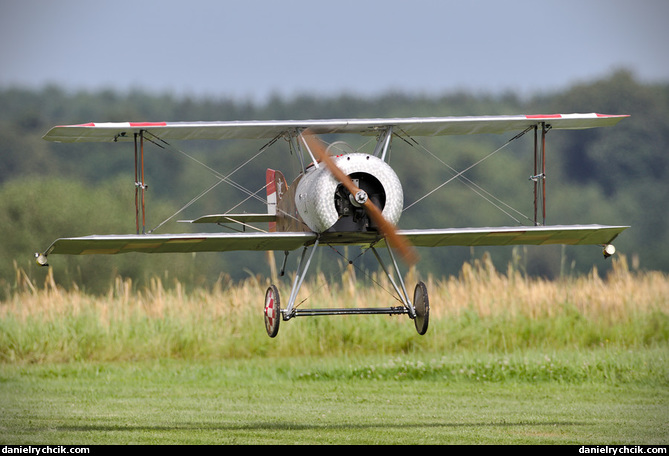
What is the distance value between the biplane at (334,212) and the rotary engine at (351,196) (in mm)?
12

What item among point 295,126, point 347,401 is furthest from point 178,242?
point 347,401

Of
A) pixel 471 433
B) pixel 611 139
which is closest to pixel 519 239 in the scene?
pixel 471 433

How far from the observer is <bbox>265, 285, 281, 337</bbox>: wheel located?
1244cm

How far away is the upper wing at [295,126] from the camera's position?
1333cm

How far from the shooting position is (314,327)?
22.7 metres

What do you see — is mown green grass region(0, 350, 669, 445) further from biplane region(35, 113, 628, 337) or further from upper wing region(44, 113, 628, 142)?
upper wing region(44, 113, 628, 142)

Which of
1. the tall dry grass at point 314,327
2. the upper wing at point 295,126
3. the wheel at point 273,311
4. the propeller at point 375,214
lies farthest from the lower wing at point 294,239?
the tall dry grass at point 314,327

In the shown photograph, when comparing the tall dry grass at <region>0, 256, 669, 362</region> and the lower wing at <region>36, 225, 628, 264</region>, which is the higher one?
the lower wing at <region>36, 225, 628, 264</region>

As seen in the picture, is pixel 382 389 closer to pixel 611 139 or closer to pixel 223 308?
pixel 223 308

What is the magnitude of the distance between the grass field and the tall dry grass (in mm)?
33

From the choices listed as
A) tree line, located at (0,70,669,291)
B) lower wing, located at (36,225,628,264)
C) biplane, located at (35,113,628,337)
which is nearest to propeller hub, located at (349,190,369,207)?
biplane, located at (35,113,628,337)

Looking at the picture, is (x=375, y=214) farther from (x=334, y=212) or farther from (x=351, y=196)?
(x=334, y=212)

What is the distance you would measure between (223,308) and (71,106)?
28383 mm

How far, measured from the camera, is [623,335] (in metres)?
22.9
